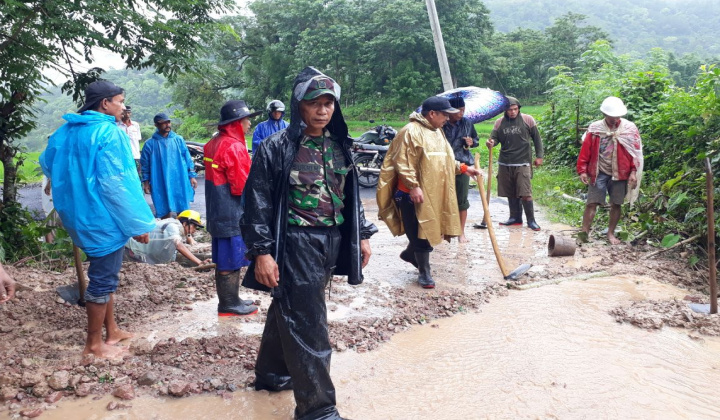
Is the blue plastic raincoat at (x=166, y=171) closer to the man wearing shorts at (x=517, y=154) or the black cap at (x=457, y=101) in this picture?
the black cap at (x=457, y=101)

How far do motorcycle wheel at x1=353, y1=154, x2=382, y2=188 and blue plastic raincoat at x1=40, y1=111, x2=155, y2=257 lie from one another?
9204mm

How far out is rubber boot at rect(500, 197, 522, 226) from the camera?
26.4 feet

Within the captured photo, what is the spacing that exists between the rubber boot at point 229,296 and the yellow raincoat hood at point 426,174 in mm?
1679

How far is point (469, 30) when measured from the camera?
2908cm

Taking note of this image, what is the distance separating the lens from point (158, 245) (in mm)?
6066

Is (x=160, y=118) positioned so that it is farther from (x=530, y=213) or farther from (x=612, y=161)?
(x=612, y=161)

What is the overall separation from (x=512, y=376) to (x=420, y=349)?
0.71 metres

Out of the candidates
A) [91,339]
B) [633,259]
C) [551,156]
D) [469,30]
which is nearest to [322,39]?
[469,30]

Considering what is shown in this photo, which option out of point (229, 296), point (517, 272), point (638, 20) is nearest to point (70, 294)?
point (229, 296)

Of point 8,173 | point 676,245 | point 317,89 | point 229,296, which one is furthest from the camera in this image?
point 8,173

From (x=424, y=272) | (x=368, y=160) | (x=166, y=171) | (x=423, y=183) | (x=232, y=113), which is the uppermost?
(x=232, y=113)

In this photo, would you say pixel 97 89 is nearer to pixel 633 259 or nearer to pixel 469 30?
pixel 633 259

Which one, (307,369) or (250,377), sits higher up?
(307,369)

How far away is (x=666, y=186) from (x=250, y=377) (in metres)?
5.58
